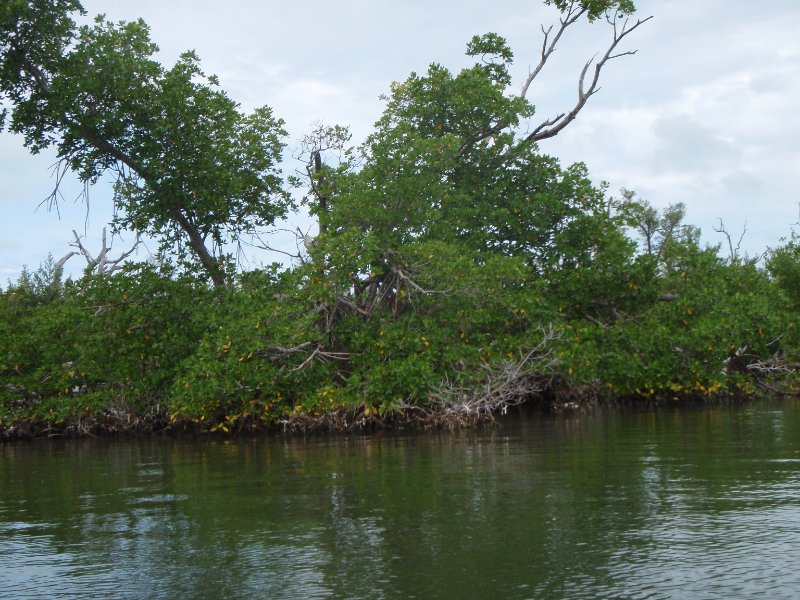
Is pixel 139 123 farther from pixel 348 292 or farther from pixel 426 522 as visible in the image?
pixel 426 522

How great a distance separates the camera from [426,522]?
24.1ft

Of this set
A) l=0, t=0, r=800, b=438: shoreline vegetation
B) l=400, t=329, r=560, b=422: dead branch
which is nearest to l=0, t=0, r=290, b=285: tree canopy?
l=0, t=0, r=800, b=438: shoreline vegetation

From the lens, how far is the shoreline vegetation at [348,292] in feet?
56.4

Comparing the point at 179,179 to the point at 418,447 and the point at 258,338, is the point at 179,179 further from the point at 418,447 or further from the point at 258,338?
the point at 418,447

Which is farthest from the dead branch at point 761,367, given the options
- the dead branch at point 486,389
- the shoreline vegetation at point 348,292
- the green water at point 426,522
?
the green water at point 426,522

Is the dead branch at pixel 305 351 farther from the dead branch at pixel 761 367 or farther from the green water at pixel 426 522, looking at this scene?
the dead branch at pixel 761 367

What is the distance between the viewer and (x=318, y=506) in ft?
27.7

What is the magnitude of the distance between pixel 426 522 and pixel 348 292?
11.7 metres

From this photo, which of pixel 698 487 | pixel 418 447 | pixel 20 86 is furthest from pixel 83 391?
pixel 698 487

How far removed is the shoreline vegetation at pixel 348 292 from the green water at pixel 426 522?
367 centimetres

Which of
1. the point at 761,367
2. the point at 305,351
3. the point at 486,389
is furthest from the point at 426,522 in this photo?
the point at 761,367

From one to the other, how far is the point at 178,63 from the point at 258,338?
21.9 feet

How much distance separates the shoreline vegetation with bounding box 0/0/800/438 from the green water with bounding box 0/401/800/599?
3668 millimetres

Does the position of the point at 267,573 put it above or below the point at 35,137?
below
